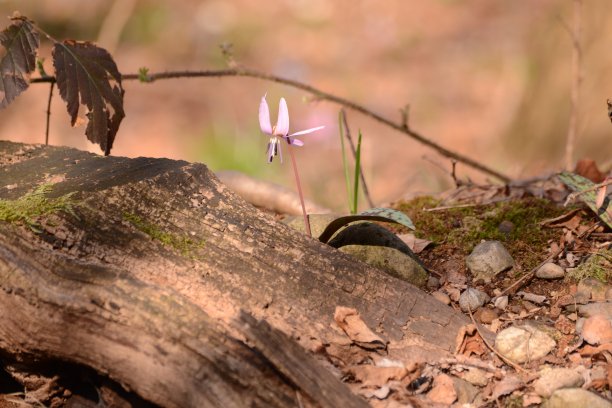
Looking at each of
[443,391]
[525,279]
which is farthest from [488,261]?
[443,391]

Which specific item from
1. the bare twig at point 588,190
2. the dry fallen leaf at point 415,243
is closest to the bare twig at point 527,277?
the bare twig at point 588,190

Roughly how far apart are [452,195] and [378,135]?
133 inches

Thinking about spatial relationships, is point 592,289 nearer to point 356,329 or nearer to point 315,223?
point 356,329

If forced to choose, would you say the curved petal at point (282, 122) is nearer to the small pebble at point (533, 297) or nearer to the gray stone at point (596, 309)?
the small pebble at point (533, 297)

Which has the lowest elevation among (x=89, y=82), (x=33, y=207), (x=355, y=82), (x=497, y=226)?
(x=33, y=207)

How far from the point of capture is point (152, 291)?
1.69m

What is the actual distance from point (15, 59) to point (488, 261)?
1687 mm

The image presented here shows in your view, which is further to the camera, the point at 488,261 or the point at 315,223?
the point at 315,223

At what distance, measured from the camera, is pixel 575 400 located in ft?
5.49

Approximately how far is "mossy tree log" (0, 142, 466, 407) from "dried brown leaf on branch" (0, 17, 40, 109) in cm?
24

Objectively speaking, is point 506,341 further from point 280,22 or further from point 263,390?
point 280,22

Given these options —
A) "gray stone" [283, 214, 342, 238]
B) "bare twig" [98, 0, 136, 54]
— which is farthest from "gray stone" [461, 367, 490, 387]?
"bare twig" [98, 0, 136, 54]

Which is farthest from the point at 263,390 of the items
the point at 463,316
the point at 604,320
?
the point at 604,320

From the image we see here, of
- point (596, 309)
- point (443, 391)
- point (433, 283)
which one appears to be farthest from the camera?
point (433, 283)
